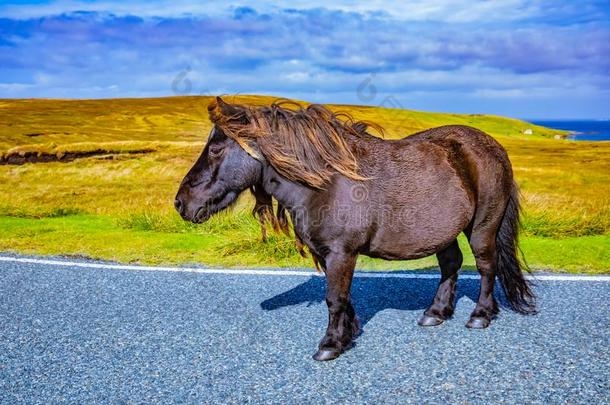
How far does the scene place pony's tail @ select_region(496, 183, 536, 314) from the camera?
5.76 meters

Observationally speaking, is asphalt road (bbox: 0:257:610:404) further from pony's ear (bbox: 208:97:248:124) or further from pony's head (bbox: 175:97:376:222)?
pony's ear (bbox: 208:97:248:124)

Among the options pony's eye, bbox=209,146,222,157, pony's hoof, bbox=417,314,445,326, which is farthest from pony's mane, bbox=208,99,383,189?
pony's hoof, bbox=417,314,445,326

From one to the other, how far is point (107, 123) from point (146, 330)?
36789mm

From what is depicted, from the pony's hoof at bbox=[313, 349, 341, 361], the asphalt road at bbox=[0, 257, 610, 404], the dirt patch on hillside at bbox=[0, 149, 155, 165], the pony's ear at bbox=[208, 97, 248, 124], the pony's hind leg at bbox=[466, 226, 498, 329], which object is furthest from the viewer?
the dirt patch on hillside at bbox=[0, 149, 155, 165]

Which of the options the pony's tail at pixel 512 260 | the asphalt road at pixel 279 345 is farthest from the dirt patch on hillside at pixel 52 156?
the pony's tail at pixel 512 260

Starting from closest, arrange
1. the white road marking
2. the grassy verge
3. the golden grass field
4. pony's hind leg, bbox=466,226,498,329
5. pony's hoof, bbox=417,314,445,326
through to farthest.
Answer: pony's hind leg, bbox=466,226,498,329 < pony's hoof, bbox=417,314,445,326 < the white road marking < the grassy verge < the golden grass field

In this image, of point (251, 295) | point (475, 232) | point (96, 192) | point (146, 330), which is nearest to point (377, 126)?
point (475, 232)

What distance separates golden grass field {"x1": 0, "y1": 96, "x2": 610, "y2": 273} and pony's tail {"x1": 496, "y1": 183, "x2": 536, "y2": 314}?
2331mm

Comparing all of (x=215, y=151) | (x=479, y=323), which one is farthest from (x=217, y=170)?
(x=479, y=323)

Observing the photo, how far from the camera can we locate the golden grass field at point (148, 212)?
904cm

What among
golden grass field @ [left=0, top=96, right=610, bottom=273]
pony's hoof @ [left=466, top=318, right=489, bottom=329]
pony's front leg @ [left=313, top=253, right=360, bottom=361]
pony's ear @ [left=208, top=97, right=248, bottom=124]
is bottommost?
golden grass field @ [left=0, top=96, right=610, bottom=273]

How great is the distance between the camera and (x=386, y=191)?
194 inches

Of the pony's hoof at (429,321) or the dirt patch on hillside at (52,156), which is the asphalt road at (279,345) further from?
the dirt patch on hillside at (52,156)

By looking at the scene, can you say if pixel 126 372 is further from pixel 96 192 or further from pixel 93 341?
pixel 96 192
